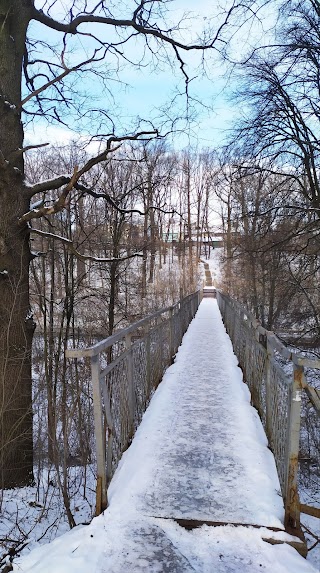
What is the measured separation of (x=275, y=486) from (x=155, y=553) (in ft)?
4.16

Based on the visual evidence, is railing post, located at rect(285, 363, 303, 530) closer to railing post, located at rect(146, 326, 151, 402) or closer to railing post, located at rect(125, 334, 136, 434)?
railing post, located at rect(125, 334, 136, 434)

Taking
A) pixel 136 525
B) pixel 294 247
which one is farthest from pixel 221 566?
pixel 294 247

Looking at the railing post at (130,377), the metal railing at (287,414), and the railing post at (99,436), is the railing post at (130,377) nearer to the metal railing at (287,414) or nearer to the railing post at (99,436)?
the railing post at (99,436)

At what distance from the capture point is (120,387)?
153 inches

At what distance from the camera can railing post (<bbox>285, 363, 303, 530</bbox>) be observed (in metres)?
2.73

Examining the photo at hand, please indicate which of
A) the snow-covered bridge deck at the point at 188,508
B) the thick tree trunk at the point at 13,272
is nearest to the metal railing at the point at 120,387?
the snow-covered bridge deck at the point at 188,508

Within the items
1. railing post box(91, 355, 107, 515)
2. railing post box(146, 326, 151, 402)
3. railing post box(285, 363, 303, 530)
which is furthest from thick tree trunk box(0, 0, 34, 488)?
railing post box(285, 363, 303, 530)

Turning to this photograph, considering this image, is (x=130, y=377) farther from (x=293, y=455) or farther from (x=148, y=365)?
(x=293, y=455)

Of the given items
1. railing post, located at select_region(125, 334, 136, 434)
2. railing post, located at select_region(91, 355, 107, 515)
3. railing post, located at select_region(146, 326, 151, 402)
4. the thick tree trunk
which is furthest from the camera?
the thick tree trunk

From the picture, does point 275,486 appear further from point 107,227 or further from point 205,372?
point 107,227

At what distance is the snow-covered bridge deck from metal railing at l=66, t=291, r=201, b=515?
0.50 ft

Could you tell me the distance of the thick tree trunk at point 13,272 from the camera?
21.2 feet

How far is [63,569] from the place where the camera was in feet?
7.73

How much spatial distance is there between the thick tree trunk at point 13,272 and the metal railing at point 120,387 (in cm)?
235
